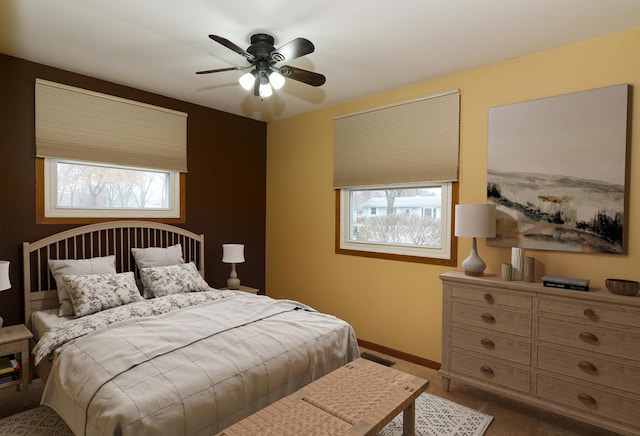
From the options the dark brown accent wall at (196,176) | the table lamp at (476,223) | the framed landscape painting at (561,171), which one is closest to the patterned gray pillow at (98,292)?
the dark brown accent wall at (196,176)

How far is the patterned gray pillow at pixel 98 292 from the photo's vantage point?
2688 mm

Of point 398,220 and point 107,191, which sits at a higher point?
point 107,191

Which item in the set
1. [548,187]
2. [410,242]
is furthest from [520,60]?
[410,242]

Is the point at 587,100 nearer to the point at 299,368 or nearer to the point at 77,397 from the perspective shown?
the point at 299,368

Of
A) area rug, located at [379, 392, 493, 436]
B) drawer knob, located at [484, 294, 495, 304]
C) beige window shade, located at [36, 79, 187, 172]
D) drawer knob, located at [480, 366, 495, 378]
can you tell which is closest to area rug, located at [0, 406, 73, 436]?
beige window shade, located at [36, 79, 187, 172]

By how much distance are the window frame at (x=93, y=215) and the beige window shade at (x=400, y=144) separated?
1728 mm

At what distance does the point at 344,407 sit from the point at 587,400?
1632 mm

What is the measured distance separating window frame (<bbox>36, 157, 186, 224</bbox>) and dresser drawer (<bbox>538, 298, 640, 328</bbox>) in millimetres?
3458

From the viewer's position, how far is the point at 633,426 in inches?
82.3

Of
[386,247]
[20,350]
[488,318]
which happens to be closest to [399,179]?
[386,247]

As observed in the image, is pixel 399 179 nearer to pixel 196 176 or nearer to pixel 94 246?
pixel 196 176

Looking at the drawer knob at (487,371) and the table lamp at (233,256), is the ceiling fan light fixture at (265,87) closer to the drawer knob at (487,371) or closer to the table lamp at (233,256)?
the table lamp at (233,256)

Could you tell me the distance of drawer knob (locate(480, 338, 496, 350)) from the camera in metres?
2.61

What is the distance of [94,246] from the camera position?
10.8ft
